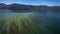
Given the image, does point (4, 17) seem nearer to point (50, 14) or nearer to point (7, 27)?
point (7, 27)

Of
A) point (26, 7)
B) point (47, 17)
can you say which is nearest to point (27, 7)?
point (26, 7)

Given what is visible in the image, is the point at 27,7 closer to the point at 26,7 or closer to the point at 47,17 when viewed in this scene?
the point at 26,7

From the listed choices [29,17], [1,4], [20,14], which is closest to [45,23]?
[29,17]

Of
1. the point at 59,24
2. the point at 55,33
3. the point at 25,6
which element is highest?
the point at 25,6

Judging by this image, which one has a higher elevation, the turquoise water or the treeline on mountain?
the treeline on mountain

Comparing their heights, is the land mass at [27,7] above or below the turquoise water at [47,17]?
above

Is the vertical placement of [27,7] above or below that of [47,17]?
above

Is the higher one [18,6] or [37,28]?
[18,6]

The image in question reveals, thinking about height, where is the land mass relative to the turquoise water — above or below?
above
